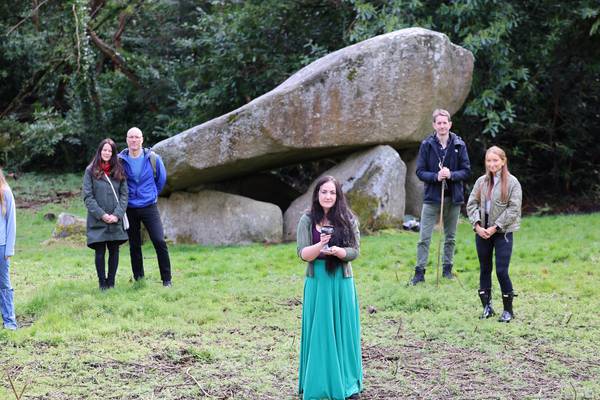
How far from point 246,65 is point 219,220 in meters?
5.68

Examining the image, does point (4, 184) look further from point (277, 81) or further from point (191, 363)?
point (277, 81)

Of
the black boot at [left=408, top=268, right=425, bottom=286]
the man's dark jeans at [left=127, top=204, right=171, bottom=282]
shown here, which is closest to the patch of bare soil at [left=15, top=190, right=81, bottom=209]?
the man's dark jeans at [left=127, top=204, right=171, bottom=282]

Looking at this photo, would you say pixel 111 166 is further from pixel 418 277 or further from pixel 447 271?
pixel 447 271

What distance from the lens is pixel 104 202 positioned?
9008 mm

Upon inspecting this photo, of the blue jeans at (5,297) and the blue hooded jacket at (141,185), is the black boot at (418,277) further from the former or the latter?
the blue jeans at (5,297)

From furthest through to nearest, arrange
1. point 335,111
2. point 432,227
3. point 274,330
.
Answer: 1. point 335,111
2. point 432,227
3. point 274,330

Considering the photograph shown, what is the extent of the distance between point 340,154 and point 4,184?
7.09 meters

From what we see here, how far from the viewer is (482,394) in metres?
5.83

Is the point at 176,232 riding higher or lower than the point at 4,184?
lower

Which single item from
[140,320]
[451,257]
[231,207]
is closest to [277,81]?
[231,207]

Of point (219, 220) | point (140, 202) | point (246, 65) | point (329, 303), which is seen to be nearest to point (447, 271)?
point (140, 202)

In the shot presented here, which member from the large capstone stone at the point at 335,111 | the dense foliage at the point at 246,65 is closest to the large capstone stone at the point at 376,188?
the large capstone stone at the point at 335,111

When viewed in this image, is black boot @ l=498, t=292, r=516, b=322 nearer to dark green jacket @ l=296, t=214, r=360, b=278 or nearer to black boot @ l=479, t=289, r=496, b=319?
black boot @ l=479, t=289, r=496, b=319

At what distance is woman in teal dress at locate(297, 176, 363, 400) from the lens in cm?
563
